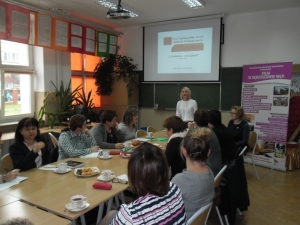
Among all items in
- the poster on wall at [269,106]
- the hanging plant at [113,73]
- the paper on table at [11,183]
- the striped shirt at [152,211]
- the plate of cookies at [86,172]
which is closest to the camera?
the striped shirt at [152,211]

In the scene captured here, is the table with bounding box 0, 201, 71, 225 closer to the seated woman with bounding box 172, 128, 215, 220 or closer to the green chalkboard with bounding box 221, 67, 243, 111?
the seated woman with bounding box 172, 128, 215, 220

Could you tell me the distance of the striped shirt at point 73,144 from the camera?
2.83 metres

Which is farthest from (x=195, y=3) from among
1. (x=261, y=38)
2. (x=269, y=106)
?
(x=269, y=106)

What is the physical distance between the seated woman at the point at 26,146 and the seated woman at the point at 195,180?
143 centimetres

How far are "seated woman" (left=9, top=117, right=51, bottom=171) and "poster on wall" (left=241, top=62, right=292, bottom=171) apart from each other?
411 cm

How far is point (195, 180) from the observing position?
1.70 m

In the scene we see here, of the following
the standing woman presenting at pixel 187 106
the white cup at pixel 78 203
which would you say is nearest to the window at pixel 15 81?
the standing woman presenting at pixel 187 106

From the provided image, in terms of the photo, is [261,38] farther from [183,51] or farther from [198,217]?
[198,217]

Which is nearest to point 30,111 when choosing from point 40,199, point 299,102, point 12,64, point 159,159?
point 12,64

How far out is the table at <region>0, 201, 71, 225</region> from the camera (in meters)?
1.45

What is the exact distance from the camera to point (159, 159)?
1254mm

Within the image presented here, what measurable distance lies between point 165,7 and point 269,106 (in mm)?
2955

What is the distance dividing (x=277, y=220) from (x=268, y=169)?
2.07 m

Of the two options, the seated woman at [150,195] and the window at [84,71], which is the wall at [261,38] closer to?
the window at [84,71]
